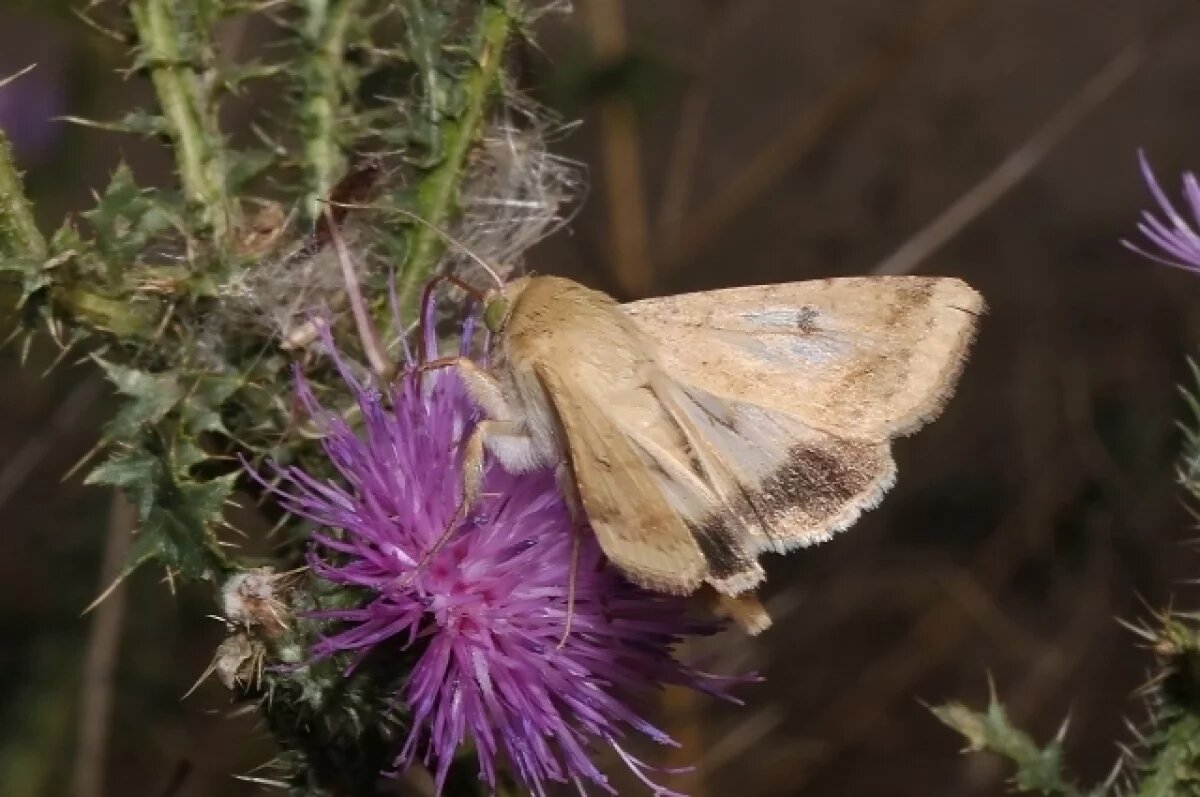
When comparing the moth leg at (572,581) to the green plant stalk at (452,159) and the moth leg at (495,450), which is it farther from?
the green plant stalk at (452,159)

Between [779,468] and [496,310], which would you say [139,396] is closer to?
[496,310]

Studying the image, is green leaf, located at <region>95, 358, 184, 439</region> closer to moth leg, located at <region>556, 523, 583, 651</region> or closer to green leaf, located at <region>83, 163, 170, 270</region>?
green leaf, located at <region>83, 163, 170, 270</region>

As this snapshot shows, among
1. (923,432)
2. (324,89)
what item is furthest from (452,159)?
(923,432)

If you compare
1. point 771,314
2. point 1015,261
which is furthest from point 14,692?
point 1015,261

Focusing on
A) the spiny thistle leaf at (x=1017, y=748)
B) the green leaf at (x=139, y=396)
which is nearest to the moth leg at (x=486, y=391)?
the green leaf at (x=139, y=396)

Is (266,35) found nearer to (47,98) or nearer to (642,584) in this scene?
(47,98)

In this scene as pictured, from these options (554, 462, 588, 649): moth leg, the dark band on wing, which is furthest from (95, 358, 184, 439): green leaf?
the dark band on wing
